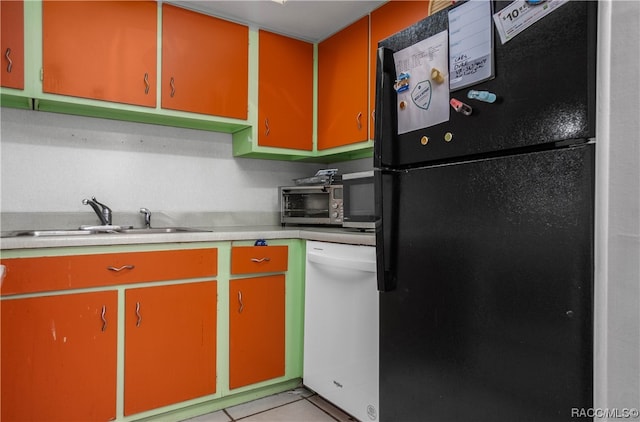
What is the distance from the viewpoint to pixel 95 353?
1658 mm

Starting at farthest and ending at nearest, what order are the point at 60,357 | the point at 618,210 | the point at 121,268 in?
the point at 121,268 < the point at 60,357 < the point at 618,210

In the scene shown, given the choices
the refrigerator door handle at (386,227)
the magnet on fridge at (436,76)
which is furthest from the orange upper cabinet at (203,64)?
the magnet on fridge at (436,76)

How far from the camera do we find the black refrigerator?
2.74 ft

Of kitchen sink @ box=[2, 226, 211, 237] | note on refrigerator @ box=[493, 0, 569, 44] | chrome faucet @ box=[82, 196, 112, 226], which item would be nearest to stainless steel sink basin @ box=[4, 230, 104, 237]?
kitchen sink @ box=[2, 226, 211, 237]

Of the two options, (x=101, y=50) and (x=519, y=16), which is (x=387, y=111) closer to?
(x=519, y=16)

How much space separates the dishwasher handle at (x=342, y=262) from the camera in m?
1.67

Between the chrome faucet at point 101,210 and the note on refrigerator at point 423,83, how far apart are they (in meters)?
1.71

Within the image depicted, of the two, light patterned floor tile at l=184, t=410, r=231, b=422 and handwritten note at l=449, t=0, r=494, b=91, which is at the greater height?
handwritten note at l=449, t=0, r=494, b=91

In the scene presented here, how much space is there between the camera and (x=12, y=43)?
1758 millimetres

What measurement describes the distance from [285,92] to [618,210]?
2183 millimetres

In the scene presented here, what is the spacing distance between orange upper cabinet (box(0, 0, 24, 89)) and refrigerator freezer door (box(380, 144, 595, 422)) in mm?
1784

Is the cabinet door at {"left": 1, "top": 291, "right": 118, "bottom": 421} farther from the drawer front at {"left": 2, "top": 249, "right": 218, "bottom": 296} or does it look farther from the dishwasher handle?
the dishwasher handle

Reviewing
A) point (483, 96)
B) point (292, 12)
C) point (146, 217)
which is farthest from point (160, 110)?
point (483, 96)

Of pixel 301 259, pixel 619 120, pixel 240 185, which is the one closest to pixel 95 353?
pixel 301 259
